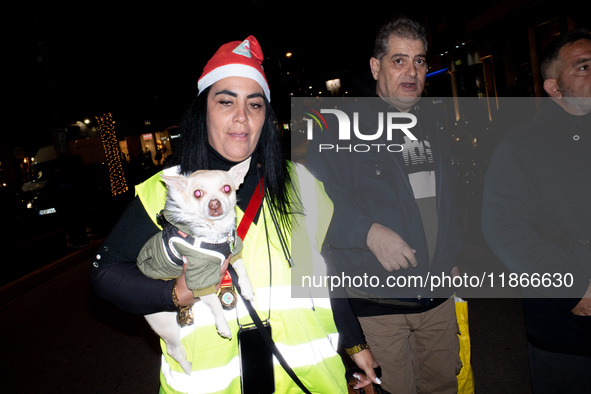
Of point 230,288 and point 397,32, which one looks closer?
point 230,288

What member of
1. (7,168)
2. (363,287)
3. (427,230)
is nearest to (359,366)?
(363,287)

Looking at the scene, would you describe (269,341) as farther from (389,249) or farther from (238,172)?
(389,249)

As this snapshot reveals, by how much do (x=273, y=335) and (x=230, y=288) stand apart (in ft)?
0.88

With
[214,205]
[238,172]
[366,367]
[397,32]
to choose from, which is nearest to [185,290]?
[214,205]

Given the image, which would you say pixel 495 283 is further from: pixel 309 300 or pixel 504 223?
pixel 309 300

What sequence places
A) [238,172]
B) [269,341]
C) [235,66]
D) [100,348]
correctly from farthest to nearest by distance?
[100,348]
[235,66]
[238,172]
[269,341]

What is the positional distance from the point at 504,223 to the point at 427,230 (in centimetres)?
47

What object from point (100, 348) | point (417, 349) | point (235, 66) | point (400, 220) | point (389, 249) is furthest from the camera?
point (100, 348)

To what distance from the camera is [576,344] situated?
6.20 ft

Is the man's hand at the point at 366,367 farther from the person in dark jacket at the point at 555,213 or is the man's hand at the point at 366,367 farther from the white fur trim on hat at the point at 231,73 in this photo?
the white fur trim on hat at the point at 231,73

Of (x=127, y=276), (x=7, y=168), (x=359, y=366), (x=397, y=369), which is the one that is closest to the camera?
(x=127, y=276)

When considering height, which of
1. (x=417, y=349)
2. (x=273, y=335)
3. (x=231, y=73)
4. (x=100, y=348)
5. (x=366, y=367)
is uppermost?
(x=231, y=73)

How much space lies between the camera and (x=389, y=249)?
200cm

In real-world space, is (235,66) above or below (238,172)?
above
